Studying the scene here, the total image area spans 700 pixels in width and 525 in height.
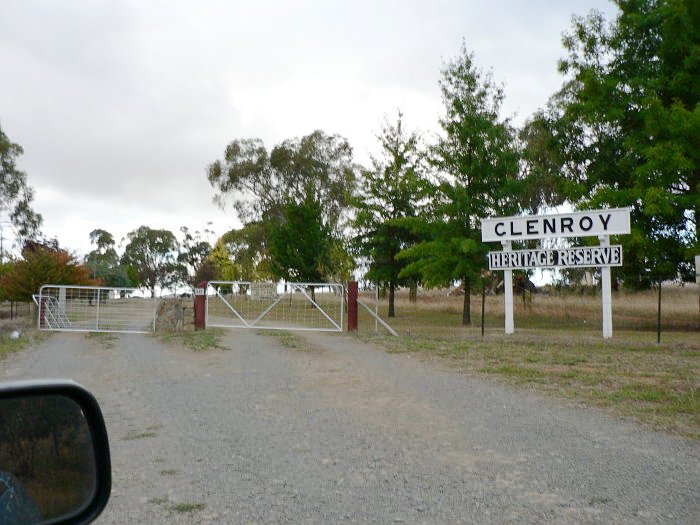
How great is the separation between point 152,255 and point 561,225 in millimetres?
67800

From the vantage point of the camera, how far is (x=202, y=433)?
718cm

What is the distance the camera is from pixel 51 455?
2.28m

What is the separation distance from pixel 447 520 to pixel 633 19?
23.9 meters

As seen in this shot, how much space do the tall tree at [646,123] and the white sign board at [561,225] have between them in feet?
10.7

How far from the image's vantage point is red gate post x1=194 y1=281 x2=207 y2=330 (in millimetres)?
20906

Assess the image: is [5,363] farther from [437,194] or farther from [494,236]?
[437,194]

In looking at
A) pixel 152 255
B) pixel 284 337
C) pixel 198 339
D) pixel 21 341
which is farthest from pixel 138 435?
pixel 152 255

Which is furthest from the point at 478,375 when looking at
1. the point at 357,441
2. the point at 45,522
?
the point at 45,522

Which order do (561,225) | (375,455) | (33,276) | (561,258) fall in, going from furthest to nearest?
(33,276) < (561,225) < (561,258) < (375,455)

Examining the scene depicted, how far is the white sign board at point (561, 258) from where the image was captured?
1903 centimetres

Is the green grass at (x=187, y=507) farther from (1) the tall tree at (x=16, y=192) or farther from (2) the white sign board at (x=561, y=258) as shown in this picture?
(1) the tall tree at (x=16, y=192)

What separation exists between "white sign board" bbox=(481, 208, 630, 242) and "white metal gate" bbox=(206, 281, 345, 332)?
4.79 metres

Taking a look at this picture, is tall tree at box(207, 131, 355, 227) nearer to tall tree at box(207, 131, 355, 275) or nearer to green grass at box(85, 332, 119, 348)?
tall tree at box(207, 131, 355, 275)

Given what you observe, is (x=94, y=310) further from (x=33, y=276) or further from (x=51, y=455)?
(x=51, y=455)
